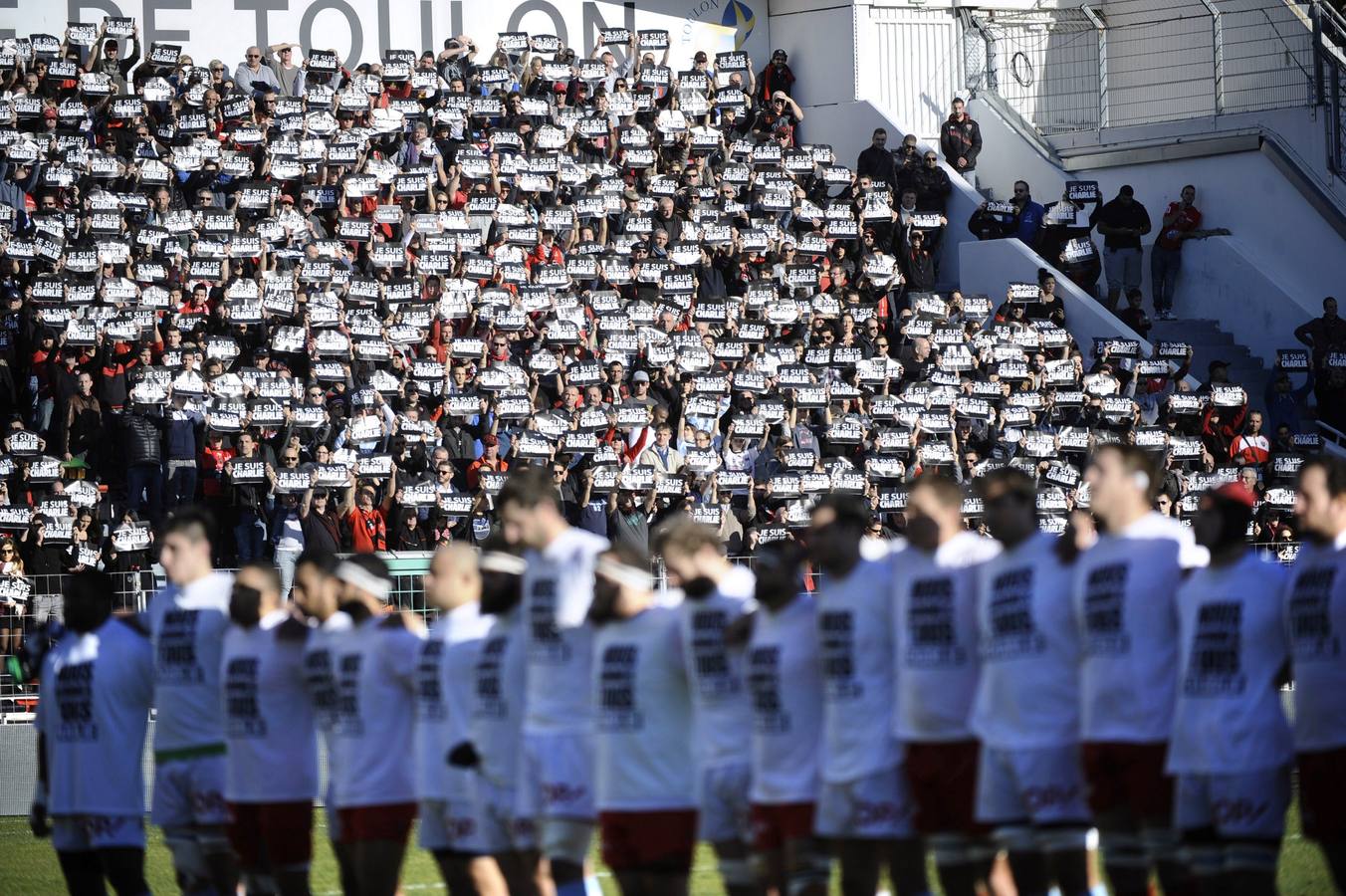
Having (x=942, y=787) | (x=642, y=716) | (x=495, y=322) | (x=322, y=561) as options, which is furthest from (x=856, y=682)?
(x=495, y=322)

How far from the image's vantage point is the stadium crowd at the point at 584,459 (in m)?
7.98

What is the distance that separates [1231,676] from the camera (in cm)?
768

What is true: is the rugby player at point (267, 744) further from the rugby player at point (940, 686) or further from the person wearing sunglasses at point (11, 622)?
the person wearing sunglasses at point (11, 622)

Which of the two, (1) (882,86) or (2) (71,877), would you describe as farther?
(1) (882,86)

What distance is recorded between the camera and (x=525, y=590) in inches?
341

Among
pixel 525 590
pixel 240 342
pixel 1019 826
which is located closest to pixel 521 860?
pixel 525 590

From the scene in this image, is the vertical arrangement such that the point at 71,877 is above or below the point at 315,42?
below

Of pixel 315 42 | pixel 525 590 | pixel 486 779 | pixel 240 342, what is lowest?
pixel 486 779

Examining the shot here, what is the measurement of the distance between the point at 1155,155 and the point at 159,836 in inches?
729

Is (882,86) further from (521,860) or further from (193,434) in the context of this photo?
(521,860)

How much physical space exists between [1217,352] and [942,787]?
66.2 ft

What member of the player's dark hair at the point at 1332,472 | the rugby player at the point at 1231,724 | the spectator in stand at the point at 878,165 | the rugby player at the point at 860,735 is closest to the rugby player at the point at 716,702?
the rugby player at the point at 860,735

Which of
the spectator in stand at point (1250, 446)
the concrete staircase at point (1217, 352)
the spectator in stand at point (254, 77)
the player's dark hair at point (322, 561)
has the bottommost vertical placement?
the player's dark hair at point (322, 561)

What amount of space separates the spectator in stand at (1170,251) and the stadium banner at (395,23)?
299 inches
